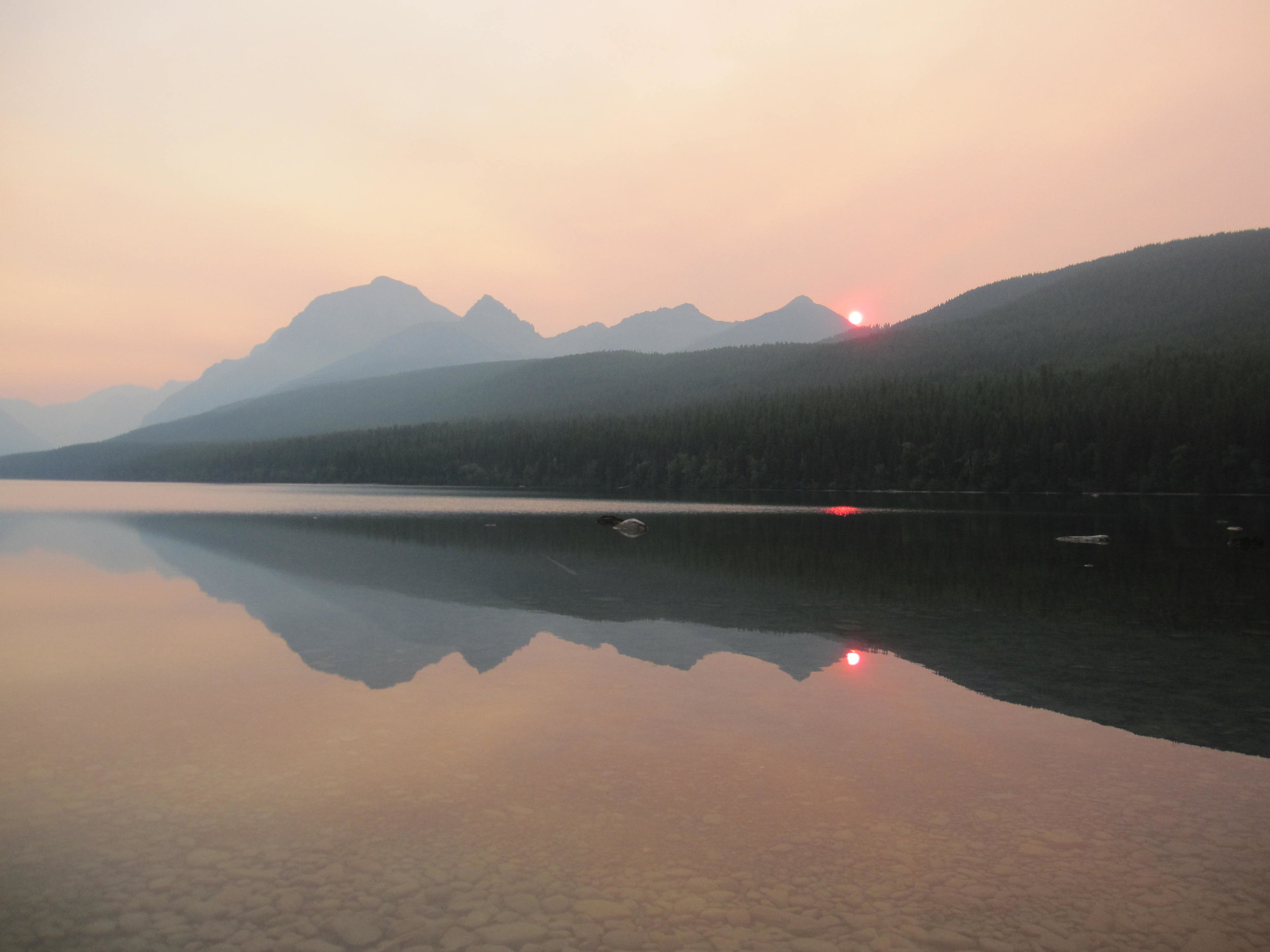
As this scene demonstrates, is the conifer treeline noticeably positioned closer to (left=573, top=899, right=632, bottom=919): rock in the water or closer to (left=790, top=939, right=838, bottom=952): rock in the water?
(left=790, top=939, right=838, bottom=952): rock in the water

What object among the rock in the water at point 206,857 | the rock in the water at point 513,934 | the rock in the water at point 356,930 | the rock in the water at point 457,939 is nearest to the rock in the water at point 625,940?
the rock in the water at point 513,934

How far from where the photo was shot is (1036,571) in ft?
121

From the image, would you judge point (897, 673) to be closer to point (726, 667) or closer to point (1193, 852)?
point (726, 667)

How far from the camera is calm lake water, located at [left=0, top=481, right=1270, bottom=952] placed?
848cm

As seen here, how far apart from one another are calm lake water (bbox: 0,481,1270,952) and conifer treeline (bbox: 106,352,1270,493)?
114471 millimetres

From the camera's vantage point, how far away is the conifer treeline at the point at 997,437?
126m

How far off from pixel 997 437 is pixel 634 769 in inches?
5561

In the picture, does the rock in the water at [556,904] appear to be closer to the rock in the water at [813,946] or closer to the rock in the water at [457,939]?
the rock in the water at [457,939]

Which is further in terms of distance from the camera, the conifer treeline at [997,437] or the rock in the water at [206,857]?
the conifer treeline at [997,437]

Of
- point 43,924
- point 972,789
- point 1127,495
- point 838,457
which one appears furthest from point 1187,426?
point 43,924

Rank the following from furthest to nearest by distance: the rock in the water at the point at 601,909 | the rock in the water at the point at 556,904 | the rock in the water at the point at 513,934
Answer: the rock in the water at the point at 556,904, the rock in the water at the point at 601,909, the rock in the water at the point at 513,934

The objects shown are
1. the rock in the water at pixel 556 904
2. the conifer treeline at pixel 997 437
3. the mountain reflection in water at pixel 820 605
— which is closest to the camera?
the rock in the water at pixel 556 904

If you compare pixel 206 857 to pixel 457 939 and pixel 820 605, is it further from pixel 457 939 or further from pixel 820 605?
pixel 820 605

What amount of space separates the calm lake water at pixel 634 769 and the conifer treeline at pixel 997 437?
11447 centimetres
